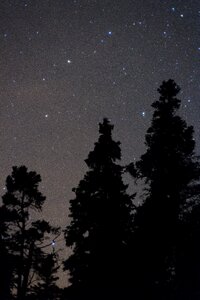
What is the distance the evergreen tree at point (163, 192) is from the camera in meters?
19.6

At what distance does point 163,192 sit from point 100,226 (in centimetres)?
348

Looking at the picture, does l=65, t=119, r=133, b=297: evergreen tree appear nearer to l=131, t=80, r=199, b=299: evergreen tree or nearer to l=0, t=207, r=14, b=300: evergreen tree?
l=131, t=80, r=199, b=299: evergreen tree

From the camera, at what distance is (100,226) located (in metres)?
21.0

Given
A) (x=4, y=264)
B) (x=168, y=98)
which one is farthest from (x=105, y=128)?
(x=4, y=264)

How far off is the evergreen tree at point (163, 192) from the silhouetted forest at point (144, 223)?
45 mm

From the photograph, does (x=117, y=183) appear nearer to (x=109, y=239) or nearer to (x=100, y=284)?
(x=109, y=239)

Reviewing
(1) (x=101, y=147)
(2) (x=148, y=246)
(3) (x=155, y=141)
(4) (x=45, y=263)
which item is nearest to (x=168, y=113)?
(3) (x=155, y=141)

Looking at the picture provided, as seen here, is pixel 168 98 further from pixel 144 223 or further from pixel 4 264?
pixel 4 264

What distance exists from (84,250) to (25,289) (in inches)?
252

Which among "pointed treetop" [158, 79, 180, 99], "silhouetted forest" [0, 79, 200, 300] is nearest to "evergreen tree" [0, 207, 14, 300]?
"silhouetted forest" [0, 79, 200, 300]

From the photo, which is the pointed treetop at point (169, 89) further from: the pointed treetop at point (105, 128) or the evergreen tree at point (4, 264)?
the evergreen tree at point (4, 264)

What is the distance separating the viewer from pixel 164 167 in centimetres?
2117

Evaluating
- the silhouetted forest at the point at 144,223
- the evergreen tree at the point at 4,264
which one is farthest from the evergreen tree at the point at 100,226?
the evergreen tree at the point at 4,264

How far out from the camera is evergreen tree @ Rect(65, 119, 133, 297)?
66.2 ft
